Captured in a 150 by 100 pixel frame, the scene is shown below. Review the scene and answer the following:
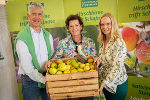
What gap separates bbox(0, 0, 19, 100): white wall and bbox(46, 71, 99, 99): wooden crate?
155 centimetres

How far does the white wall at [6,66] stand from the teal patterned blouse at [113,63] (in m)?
1.82

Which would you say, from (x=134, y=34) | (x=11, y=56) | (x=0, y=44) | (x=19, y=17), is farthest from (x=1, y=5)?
(x=134, y=34)

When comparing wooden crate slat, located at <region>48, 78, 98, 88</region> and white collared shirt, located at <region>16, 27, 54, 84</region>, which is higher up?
white collared shirt, located at <region>16, 27, 54, 84</region>

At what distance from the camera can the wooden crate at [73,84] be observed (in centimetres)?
143

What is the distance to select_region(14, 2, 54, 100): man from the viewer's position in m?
1.78

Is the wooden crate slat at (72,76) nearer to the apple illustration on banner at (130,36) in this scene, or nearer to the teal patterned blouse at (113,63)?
the teal patterned blouse at (113,63)

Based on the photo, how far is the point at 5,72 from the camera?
8.68ft

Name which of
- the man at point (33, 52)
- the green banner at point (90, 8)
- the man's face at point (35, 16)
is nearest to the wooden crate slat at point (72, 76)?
the man at point (33, 52)

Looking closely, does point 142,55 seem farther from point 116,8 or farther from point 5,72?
point 5,72

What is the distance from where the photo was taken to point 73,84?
1460 mm

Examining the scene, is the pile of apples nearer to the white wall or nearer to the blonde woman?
the blonde woman

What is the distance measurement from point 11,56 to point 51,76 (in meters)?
1.60

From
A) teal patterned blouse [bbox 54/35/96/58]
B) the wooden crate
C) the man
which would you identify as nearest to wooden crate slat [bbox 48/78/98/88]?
the wooden crate

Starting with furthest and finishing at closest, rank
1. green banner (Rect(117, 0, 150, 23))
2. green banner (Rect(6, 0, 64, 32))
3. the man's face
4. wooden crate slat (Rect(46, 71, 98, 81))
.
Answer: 1. green banner (Rect(6, 0, 64, 32))
2. green banner (Rect(117, 0, 150, 23))
3. the man's face
4. wooden crate slat (Rect(46, 71, 98, 81))
